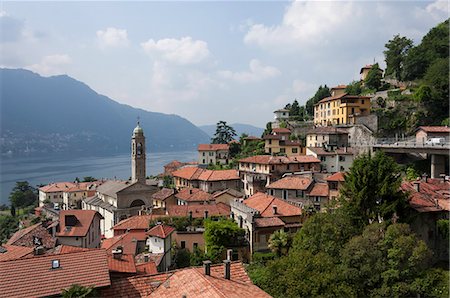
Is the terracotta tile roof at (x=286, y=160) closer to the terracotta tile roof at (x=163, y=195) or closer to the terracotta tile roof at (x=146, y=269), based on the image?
the terracotta tile roof at (x=163, y=195)

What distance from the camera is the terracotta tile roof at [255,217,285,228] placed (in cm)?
2909

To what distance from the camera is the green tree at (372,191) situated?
78.0 ft

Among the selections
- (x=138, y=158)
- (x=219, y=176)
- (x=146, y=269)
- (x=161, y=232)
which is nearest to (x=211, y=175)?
(x=219, y=176)

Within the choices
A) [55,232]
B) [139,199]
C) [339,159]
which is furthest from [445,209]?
[139,199]

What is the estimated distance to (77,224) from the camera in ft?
110

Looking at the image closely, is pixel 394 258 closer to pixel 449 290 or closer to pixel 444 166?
pixel 449 290

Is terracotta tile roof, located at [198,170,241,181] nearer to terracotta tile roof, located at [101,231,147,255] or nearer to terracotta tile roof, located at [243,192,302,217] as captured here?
terracotta tile roof, located at [243,192,302,217]

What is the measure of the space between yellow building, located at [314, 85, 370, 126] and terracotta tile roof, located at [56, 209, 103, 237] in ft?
120

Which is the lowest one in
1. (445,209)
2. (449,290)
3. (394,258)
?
(449,290)

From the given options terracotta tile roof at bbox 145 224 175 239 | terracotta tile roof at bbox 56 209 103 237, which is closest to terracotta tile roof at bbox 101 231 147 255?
terracotta tile roof at bbox 145 224 175 239

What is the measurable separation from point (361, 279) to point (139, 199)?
1411 inches

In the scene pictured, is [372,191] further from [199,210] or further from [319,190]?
[199,210]

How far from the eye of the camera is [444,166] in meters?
34.8

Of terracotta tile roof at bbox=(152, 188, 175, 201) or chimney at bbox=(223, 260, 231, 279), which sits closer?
chimney at bbox=(223, 260, 231, 279)
